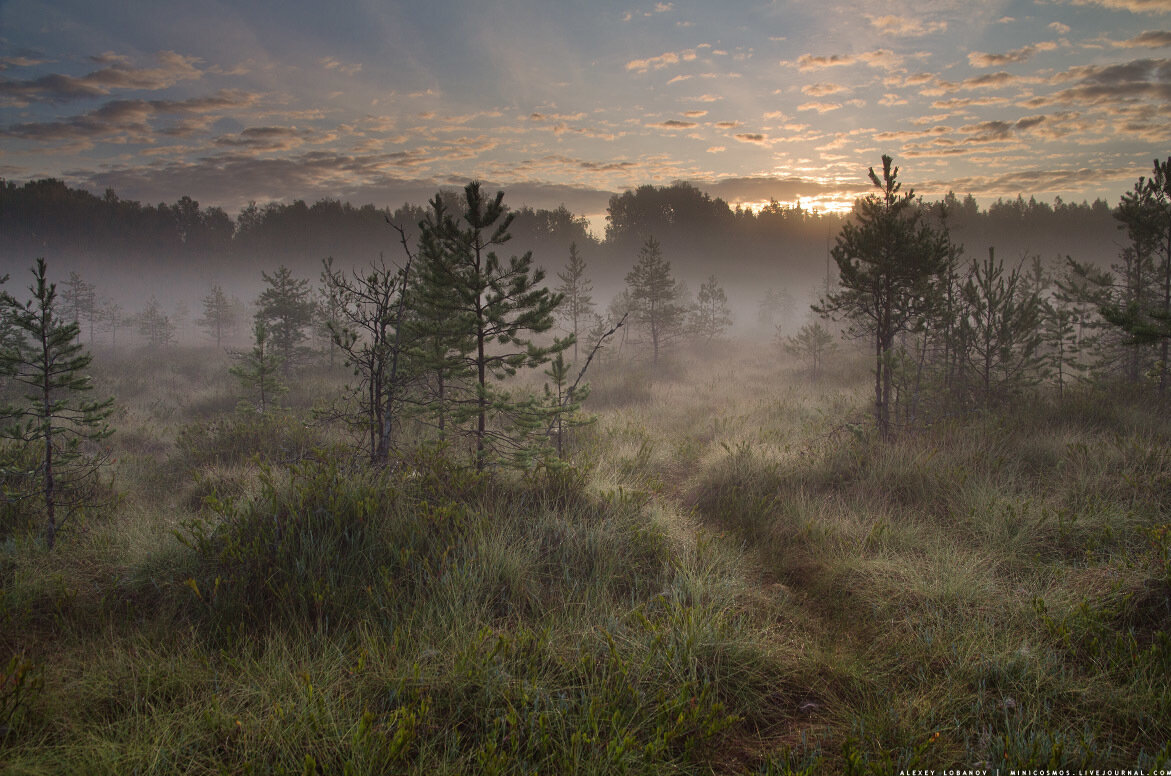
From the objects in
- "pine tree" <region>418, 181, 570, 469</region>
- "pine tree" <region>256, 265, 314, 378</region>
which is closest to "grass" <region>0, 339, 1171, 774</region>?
"pine tree" <region>418, 181, 570, 469</region>

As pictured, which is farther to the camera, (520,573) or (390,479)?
(390,479)

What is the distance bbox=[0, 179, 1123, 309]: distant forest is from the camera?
6494cm

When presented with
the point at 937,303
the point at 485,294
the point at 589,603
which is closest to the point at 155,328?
the point at 485,294

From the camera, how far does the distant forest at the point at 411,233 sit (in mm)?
64938

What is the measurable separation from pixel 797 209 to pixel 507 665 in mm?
97515

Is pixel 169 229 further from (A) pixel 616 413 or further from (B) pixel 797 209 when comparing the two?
(B) pixel 797 209

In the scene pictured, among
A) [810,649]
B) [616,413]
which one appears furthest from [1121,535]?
[616,413]

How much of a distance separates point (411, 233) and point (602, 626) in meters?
67.9

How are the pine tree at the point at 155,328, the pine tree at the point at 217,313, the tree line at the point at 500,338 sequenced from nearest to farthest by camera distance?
1. the tree line at the point at 500,338
2. the pine tree at the point at 155,328
3. the pine tree at the point at 217,313

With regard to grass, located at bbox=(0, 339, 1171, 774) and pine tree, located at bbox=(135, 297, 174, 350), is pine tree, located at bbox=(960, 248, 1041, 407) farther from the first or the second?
pine tree, located at bbox=(135, 297, 174, 350)

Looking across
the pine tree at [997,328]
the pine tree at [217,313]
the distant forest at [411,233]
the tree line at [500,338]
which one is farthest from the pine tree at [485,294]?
the distant forest at [411,233]

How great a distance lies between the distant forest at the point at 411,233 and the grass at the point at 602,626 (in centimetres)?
6437

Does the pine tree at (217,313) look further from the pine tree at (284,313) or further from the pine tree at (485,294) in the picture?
the pine tree at (485,294)

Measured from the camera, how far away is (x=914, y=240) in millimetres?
8984
